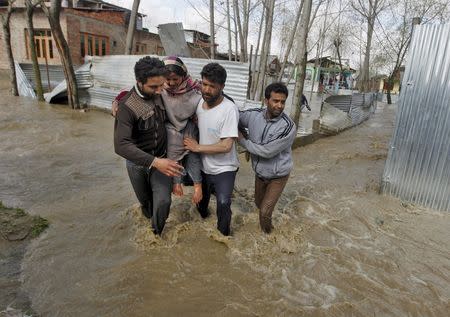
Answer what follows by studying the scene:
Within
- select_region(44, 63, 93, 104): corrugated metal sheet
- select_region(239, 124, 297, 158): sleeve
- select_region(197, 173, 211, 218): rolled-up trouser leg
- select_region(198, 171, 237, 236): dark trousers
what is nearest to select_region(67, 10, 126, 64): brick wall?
select_region(44, 63, 93, 104): corrugated metal sheet

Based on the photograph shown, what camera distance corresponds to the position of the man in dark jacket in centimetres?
278

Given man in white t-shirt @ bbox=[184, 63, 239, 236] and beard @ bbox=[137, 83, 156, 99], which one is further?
man in white t-shirt @ bbox=[184, 63, 239, 236]

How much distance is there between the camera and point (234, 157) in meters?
3.32

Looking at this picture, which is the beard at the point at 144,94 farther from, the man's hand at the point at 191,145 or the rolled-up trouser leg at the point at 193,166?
the rolled-up trouser leg at the point at 193,166

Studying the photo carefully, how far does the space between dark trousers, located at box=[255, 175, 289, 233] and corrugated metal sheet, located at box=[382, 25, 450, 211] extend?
104 inches

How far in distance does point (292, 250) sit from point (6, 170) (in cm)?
527

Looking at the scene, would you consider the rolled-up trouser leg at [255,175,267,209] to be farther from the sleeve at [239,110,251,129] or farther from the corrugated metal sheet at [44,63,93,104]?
the corrugated metal sheet at [44,63,93,104]

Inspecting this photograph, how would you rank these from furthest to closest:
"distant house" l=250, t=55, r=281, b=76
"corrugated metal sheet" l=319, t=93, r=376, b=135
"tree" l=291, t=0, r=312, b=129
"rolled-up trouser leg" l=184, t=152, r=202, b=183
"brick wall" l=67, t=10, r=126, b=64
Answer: "brick wall" l=67, t=10, r=126, b=64 → "distant house" l=250, t=55, r=281, b=76 → "corrugated metal sheet" l=319, t=93, r=376, b=135 → "tree" l=291, t=0, r=312, b=129 → "rolled-up trouser leg" l=184, t=152, r=202, b=183

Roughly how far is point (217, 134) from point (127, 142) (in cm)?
82

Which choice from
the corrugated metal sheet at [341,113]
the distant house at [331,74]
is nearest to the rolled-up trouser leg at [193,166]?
the corrugated metal sheet at [341,113]

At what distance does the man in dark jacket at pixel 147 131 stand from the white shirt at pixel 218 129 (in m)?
0.37

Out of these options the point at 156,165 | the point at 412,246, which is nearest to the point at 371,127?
→ the point at 412,246

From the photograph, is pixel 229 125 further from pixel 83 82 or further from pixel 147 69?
pixel 83 82

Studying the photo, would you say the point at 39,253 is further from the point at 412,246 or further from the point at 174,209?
the point at 412,246
